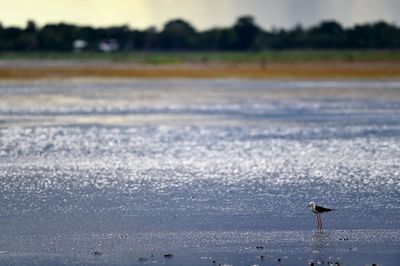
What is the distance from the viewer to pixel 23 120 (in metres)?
33.8

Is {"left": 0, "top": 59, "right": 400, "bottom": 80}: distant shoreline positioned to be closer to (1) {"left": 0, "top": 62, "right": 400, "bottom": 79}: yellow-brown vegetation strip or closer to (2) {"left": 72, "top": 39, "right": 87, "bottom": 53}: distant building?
(1) {"left": 0, "top": 62, "right": 400, "bottom": 79}: yellow-brown vegetation strip

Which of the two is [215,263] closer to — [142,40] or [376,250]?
[376,250]

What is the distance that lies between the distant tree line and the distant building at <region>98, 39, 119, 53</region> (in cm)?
33

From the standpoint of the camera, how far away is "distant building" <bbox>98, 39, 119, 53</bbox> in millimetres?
131625

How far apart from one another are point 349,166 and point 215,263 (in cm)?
927

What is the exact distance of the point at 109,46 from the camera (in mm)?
134250

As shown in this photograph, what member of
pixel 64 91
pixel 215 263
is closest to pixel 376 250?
pixel 215 263

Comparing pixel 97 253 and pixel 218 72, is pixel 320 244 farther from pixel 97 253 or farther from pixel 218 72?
pixel 218 72

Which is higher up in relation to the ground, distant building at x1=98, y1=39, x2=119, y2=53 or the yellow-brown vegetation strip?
the yellow-brown vegetation strip

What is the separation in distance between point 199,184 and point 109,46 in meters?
117

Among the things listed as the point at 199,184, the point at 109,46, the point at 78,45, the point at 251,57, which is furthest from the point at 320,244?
the point at 109,46

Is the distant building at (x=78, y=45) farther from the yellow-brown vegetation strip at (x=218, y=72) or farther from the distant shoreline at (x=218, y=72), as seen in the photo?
the yellow-brown vegetation strip at (x=218, y=72)

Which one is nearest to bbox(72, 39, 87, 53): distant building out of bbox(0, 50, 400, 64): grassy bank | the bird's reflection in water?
bbox(0, 50, 400, 64): grassy bank

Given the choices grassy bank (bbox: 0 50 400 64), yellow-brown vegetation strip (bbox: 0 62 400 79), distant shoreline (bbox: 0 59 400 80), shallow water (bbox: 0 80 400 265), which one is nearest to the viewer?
shallow water (bbox: 0 80 400 265)
